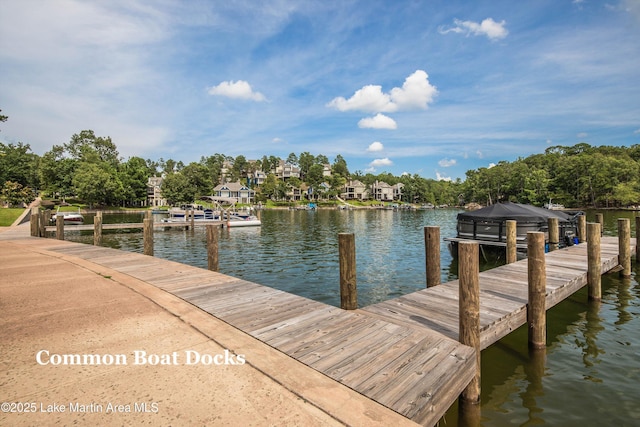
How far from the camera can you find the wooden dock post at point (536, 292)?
21.0 feet

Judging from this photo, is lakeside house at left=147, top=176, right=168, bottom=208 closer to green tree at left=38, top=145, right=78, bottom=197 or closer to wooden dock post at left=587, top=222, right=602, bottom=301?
green tree at left=38, top=145, right=78, bottom=197

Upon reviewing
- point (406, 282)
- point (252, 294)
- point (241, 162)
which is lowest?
point (406, 282)

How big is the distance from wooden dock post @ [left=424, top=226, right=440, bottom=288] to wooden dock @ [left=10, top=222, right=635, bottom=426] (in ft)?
1.28

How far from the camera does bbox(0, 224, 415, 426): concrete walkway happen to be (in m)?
2.91

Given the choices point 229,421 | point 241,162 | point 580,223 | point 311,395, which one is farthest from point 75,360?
point 241,162

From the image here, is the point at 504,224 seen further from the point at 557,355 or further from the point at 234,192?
the point at 234,192

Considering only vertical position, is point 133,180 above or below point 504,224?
above

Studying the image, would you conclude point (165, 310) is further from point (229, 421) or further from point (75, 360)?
point (229, 421)

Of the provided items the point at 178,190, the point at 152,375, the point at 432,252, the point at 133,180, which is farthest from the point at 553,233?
the point at 133,180

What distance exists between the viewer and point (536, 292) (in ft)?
21.0

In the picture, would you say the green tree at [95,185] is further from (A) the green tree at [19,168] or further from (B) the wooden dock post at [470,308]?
(B) the wooden dock post at [470,308]

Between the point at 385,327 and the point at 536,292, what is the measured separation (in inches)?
144

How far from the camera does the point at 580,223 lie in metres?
16.3

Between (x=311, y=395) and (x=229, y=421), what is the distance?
82cm
